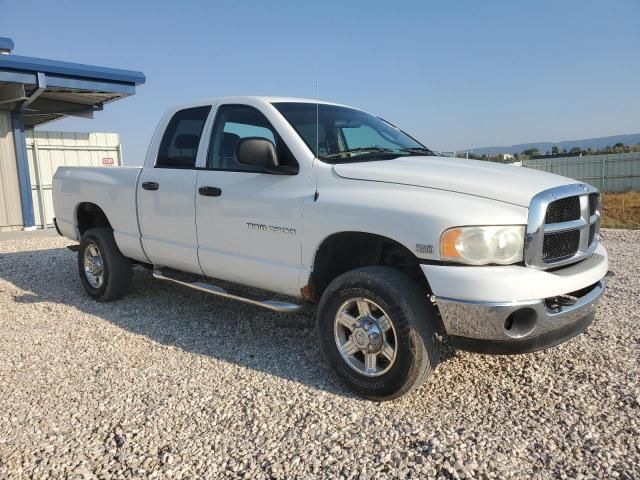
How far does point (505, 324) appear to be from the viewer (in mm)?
2879

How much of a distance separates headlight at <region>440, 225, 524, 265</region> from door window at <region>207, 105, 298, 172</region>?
1.75 metres

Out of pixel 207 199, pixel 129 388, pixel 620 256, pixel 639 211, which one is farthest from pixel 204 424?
pixel 639 211

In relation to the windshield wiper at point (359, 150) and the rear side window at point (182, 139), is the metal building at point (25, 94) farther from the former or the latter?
the windshield wiper at point (359, 150)

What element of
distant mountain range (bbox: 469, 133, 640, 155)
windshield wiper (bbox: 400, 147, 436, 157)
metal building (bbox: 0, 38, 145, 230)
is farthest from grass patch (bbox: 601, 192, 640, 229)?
distant mountain range (bbox: 469, 133, 640, 155)

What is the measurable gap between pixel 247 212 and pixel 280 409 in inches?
60.0

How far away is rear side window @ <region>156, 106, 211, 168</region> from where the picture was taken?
4.65 meters

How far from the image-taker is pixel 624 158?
72.9 feet

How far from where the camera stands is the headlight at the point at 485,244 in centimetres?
288

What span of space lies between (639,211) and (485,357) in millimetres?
14186

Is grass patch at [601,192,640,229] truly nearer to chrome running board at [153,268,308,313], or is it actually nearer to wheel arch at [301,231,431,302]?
wheel arch at [301,231,431,302]

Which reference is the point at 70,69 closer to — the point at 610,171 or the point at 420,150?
the point at 420,150

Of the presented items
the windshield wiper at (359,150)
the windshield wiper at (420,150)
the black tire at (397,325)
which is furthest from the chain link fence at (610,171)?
the black tire at (397,325)

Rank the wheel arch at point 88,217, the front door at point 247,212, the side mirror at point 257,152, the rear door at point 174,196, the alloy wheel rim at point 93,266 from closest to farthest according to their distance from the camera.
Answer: the side mirror at point 257,152 → the front door at point 247,212 → the rear door at point 174,196 → the alloy wheel rim at point 93,266 → the wheel arch at point 88,217

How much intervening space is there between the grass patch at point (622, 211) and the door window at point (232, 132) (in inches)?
423
